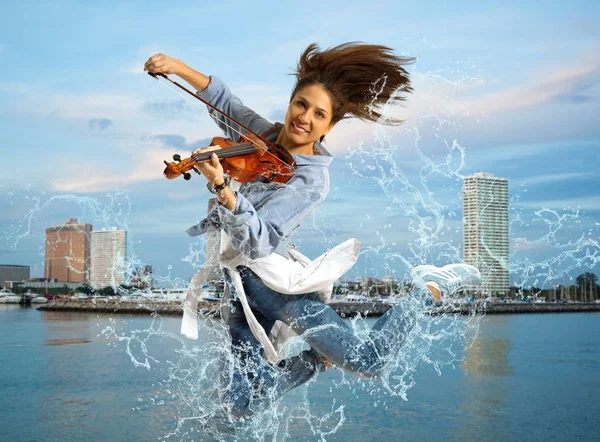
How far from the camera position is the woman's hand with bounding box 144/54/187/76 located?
272cm

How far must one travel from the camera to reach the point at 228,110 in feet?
10.6

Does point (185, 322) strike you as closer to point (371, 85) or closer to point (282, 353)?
point (282, 353)

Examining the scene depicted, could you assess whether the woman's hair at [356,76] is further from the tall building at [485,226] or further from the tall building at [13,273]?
the tall building at [13,273]

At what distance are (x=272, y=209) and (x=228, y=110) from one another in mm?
799

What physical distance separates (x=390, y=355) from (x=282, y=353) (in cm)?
54

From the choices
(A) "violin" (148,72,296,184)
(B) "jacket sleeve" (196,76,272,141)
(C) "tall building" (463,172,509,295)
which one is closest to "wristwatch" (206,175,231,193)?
(A) "violin" (148,72,296,184)

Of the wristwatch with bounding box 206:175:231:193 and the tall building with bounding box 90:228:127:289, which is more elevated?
the wristwatch with bounding box 206:175:231:193

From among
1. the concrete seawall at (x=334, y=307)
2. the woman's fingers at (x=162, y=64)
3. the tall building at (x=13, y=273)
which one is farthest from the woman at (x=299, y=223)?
the tall building at (x=13, y=273)

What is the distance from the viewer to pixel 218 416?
11.7ft

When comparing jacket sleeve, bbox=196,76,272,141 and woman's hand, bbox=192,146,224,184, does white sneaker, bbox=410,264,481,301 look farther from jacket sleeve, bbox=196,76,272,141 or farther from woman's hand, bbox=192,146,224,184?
woman's hand, bbox=192,146,224,184

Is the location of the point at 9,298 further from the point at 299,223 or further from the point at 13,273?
the point at 299,223

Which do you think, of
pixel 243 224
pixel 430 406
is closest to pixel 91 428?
pixel 430 406

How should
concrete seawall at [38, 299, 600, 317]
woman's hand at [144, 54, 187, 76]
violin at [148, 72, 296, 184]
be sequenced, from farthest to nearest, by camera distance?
concrete seawall at [38, 299, 600, 317]
woman's hand at [144, 54, 187, 76]
violin at [148, 72, 296, 184]

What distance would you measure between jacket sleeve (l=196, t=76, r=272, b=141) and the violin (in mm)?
318
